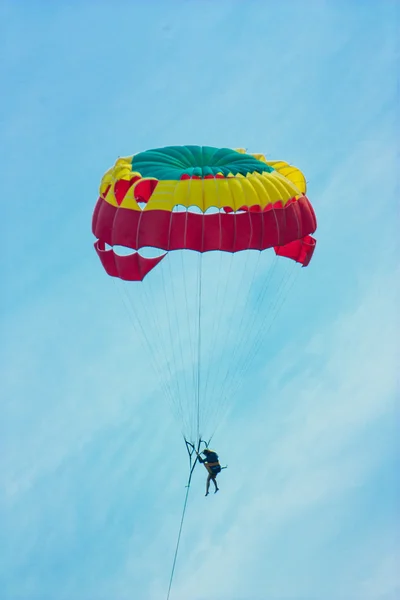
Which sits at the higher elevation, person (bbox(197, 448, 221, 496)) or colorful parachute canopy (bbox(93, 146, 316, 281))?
colorful parachute canopy (bbox(93, 146, 316, 281))

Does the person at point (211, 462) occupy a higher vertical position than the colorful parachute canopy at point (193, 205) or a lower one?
lower

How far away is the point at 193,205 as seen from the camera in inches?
1385

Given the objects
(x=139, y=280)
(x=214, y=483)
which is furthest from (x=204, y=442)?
(x=139, y=280)

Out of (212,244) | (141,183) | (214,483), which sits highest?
(141,183)

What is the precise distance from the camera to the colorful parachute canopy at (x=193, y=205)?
35375 mm

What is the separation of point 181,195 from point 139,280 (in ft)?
9.52

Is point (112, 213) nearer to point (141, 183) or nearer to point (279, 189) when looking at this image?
point (141, 183)

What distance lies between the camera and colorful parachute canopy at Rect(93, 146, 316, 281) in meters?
35.4

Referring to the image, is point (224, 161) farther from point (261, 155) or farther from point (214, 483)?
point (214, 483)

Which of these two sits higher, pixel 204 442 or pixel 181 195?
pixel 181 195

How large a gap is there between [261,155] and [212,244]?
192 inches

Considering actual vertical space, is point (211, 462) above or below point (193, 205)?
below

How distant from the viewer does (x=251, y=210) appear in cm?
3584

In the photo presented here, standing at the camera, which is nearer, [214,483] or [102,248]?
[214,483]
